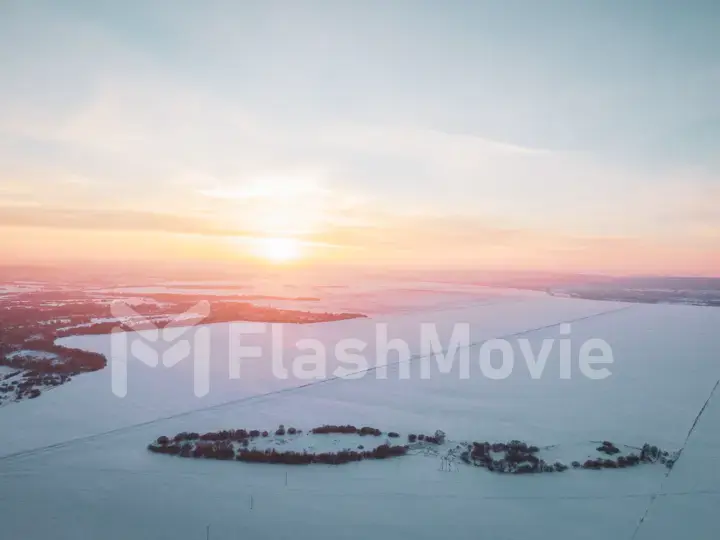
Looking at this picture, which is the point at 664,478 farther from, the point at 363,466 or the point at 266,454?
the point at 266,454

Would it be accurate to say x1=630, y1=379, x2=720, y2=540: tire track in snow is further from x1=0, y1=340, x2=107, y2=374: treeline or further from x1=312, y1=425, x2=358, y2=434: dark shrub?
x1=0, y1=340, x2=107, y2=374: treeline

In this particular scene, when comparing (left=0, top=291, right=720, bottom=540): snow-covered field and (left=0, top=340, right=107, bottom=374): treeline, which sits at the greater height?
(left=0, top=340, right=107, bottom=374): treeline

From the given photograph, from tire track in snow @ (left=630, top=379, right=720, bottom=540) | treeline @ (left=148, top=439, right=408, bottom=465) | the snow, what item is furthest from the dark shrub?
the snow

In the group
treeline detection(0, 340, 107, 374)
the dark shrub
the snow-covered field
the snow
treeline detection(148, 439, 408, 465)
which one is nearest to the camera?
the snow-covered field

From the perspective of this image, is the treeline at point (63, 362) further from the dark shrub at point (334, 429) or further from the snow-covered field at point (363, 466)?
the dark shrub at point (334, 429)

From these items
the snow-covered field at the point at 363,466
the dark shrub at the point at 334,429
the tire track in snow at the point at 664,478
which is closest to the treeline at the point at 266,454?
the snow-covered field at the point at 363,466

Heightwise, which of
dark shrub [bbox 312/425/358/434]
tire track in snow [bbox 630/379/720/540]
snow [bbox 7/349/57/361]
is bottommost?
tire track in snow [bbox 630/379/720/540]

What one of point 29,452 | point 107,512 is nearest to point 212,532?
point 107,512

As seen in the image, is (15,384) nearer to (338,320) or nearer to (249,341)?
(249,341)
